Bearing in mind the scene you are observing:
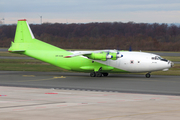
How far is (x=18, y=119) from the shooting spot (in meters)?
12.8

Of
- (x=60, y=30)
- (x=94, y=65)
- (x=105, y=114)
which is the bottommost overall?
(x=105, y=114)

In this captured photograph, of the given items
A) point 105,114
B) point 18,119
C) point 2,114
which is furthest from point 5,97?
point 105,114

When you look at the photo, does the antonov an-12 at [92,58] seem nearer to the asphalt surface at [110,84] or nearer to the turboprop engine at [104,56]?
the turboprop engine at [104,56]

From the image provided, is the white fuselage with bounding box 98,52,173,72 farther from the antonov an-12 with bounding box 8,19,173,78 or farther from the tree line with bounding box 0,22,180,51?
the tree line with bounding box 0,22,180,51

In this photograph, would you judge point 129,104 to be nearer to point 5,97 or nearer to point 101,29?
point 5,97

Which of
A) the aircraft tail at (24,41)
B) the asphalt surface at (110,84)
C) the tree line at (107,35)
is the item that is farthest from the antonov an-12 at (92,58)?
the tree line at (107,35)

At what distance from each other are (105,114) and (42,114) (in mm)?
3138

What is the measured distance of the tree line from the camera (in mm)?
99375

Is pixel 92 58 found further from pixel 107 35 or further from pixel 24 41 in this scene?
pixel 107 35

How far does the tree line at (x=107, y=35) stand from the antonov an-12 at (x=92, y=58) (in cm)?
5656

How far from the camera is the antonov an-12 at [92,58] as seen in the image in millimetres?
35438

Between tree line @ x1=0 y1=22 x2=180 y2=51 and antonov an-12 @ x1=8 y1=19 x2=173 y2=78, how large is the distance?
56.6 m

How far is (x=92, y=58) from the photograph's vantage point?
35750 millimetres

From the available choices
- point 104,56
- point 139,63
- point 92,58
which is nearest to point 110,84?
point 104,56
